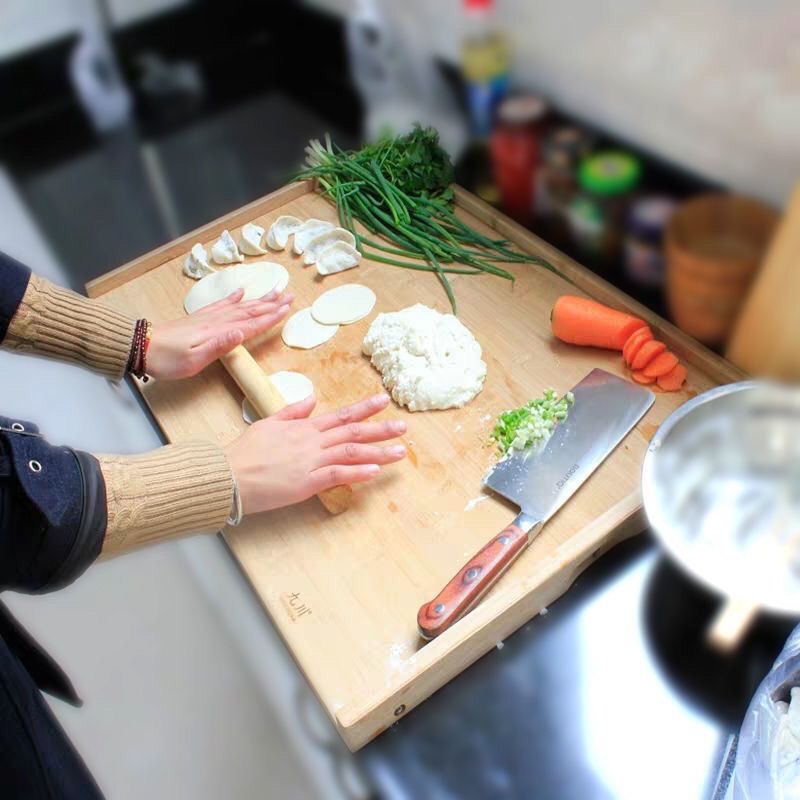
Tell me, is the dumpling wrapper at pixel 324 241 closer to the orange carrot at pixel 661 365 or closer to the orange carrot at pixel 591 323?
the orange carrot at pixel 591 323

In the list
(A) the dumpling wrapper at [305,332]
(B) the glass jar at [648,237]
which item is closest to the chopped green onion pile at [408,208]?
(A) the dumpling wrapper at [305,332]

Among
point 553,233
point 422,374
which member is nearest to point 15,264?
point 422,374

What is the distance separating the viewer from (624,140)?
50 centimetres

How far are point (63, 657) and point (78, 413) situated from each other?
39 cm

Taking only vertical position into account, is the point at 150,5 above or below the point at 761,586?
above

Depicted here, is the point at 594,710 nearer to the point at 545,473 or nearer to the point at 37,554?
the point at 545,473

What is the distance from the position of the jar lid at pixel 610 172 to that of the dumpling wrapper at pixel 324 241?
1.30ft

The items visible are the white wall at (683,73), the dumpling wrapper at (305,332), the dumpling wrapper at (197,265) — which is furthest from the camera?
the dumpling wrapper at (197,265)

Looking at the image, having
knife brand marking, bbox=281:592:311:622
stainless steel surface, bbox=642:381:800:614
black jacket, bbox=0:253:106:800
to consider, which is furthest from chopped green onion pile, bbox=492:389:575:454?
black jacket, bbox=0:253:106:800

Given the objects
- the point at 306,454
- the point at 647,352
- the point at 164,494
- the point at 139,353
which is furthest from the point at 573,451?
the point at 139,353

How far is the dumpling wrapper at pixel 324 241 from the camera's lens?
877 millimetres

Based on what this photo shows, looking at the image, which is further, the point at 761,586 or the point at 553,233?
the point at 553,233

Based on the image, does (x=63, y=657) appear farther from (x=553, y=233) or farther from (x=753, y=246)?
(x=753, y=246)

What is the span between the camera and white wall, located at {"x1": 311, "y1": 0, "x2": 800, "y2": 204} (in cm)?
42
